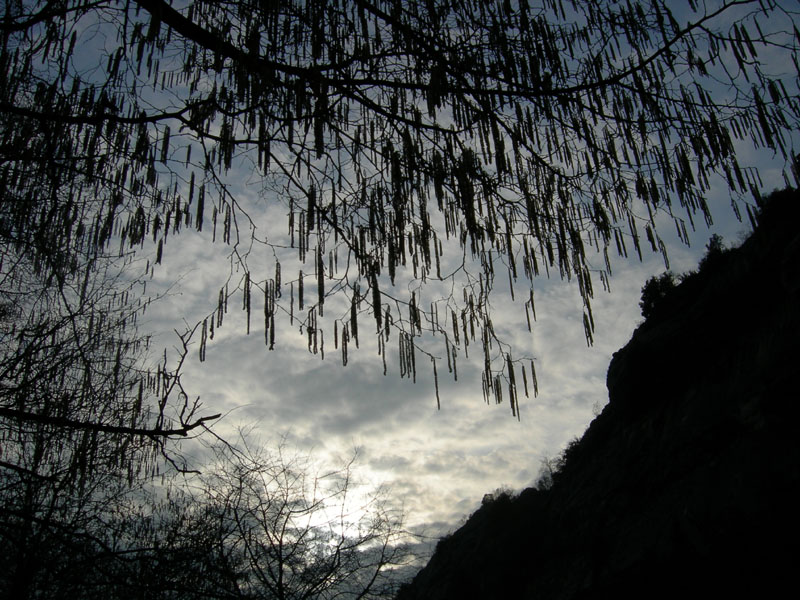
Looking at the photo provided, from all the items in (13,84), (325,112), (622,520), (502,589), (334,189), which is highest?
(13,84)

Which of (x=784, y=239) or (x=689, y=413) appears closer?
(x=784, y=239)

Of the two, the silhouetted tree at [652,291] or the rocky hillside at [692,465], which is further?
the silhouetted tree at [652,291]

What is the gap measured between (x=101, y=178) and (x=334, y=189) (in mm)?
1631

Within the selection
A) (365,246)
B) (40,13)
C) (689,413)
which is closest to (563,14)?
(365,246)

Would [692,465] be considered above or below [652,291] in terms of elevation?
below

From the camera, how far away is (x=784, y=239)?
48.3 ft

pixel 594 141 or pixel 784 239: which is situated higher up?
pixel 784 239

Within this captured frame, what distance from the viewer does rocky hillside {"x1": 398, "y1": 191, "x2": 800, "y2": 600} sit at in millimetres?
11945

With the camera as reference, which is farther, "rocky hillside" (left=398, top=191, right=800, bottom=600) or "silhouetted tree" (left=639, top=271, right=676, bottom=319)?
"silhouetted tree" (left=639, top=271, right=676, bottom=319)

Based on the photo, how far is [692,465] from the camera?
14.7 metres

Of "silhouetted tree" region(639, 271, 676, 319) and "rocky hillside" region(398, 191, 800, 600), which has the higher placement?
"silhouetted tree" region(639, 271, 676, 319)

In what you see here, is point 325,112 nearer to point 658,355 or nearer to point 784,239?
point 784,239

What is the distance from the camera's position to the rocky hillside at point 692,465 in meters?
11.9

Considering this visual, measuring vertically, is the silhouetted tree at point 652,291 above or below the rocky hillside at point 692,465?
above
